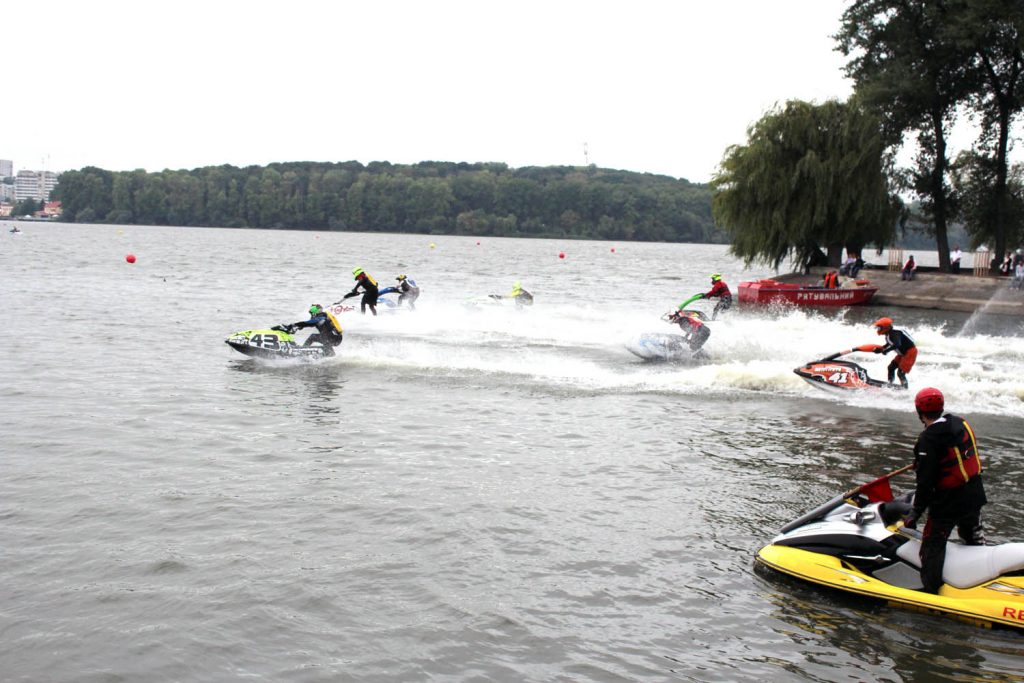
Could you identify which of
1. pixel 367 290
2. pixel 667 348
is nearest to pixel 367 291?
pixel 367 290

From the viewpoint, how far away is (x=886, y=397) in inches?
693

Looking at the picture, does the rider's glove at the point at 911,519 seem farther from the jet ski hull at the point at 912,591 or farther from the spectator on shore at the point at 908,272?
the spectator on shore at the point at 908,272

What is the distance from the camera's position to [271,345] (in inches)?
818

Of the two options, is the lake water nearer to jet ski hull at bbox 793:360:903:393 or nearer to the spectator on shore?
jet ski hull at bbox 793:360:903:393

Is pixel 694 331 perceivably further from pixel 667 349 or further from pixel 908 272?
pixel 908 272

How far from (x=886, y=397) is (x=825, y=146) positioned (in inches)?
1313

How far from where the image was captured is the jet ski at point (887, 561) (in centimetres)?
776

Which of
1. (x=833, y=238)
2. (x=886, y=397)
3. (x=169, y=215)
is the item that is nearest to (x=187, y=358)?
(x=886, y=397)

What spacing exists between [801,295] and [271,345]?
28.5 m

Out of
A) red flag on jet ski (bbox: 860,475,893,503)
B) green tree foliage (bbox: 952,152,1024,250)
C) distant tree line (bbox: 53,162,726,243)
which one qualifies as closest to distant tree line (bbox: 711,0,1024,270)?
green tree foliage (bbox: 952,152,1024,250)

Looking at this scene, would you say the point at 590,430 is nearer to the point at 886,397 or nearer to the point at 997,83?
the point at 886,397

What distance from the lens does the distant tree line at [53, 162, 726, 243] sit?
168375mm

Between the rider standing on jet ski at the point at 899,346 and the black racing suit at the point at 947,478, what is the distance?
31.4ft

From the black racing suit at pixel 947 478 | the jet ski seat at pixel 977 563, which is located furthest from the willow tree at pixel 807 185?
the black racing suit at pixel 947 478
